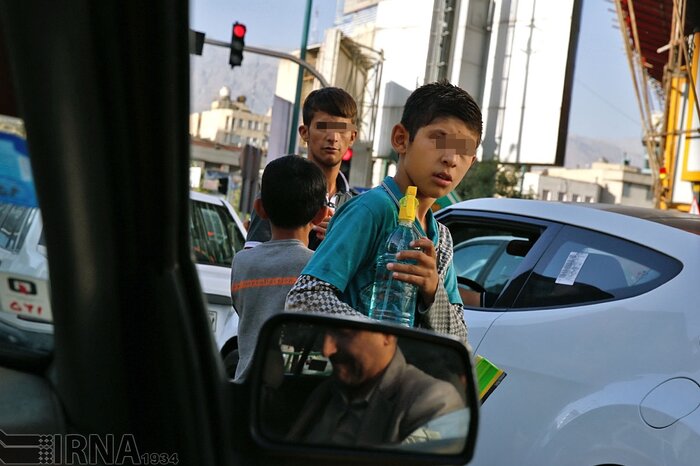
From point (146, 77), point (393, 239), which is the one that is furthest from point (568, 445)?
point (146, 77)

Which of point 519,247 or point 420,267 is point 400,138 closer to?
point 420,267

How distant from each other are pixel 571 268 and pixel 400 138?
1.56 metres

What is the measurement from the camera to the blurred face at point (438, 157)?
6.48ft

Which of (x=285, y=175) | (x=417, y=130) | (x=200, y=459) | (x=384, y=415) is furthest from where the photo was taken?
(x=285, y=175)

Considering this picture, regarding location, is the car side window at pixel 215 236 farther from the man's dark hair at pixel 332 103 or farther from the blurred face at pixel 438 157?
the blurred face at pixel 438 157

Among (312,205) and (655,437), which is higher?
(312,205)

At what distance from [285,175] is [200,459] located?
4.68 ft

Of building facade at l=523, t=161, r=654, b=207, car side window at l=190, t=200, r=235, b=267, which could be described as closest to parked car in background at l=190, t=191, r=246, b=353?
car side window at l=190, t=200, r=235, b=267

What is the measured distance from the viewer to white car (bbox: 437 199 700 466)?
2834 millimetres

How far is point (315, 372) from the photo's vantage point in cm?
120

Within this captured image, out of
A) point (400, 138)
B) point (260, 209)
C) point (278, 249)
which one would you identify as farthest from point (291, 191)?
point (400, 138)

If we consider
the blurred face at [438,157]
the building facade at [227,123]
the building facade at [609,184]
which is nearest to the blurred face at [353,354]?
the building facade at [227,123]

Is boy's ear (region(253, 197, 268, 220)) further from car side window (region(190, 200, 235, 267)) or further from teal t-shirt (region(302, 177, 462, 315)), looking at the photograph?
car side window (region(190, 200, 235, 267))

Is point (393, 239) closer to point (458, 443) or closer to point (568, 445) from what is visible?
point (458, 443)
